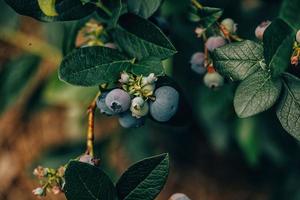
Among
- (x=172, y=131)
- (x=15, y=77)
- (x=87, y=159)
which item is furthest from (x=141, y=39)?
(x=172, y=131)

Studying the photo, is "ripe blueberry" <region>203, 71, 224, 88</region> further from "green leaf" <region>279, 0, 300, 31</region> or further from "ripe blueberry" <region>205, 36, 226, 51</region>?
"green leaf" <region>279, 0, 300, 31</region>

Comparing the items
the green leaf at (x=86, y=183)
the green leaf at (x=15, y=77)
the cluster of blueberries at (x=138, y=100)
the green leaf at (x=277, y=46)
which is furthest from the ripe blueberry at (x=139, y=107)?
the green leaf at (x=15, y=77)

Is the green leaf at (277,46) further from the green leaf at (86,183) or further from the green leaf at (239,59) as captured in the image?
the green leaf at (86,183)

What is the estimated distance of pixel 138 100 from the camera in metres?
0.95

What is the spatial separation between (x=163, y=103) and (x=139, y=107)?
0.18 ft

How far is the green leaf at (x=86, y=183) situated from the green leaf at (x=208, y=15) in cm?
41

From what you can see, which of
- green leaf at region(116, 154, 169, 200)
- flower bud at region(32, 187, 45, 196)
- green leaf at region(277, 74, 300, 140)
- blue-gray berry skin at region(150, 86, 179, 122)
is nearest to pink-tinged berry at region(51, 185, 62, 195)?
flower bud at region(32, 187, 45, 196)

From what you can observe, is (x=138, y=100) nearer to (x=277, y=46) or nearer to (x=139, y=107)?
(x=139, y=107)

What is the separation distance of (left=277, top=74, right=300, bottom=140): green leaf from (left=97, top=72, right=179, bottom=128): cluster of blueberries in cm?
20

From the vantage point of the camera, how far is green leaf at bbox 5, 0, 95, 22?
3.32ft

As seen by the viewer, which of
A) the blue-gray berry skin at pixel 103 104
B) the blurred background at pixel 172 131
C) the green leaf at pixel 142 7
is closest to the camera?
A: the blue-gray berry skin at pixel 103 104

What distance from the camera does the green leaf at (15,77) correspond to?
2.04m

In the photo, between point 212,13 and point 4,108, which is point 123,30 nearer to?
point 212,13

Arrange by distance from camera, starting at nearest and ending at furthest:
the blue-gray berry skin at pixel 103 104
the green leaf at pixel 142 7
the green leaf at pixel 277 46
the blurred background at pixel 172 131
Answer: the green leaf at pixel 277 46 → the blue-gray berry skin at pixel 103 104 → the green leaf at pixel 142 7 → the blurred background at pixel 172 131
